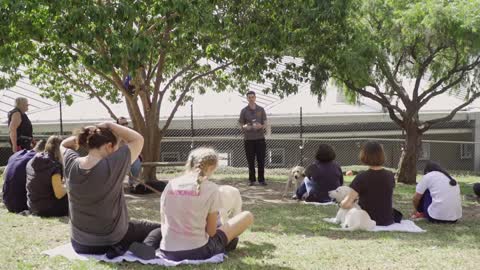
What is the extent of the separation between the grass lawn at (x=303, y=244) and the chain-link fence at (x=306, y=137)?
914 centimetres

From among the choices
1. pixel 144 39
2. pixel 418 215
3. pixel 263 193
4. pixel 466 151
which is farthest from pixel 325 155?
pixel 466 151

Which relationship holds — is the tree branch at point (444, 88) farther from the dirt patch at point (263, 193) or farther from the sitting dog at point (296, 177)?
the sitting dog at point (296, 177)

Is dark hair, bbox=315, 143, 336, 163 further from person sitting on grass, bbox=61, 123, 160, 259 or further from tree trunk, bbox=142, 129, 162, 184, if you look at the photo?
person sitting on grass, bbox=61, 123, 160, 259

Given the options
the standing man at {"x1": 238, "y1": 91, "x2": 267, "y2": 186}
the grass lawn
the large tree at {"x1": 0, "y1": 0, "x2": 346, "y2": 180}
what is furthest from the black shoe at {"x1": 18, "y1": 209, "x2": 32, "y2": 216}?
the standing man at {"x1": 238, "y1": 91, "x2": 267, "y2": 186}

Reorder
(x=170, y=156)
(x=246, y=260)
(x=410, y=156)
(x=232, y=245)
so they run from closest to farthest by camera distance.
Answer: (x=246, y=260) → (x=232, y=245) → (x=410, y=156) → (x=170, y=156)

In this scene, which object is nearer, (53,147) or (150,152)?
(53,147)

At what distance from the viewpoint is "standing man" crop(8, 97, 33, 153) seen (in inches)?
410

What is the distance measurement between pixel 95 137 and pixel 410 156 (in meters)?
9.91

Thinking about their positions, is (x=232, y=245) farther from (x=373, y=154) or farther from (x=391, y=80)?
(x=391, y=80)

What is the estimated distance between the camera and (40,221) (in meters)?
7.61

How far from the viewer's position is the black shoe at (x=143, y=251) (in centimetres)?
537

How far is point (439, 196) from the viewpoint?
793 cm

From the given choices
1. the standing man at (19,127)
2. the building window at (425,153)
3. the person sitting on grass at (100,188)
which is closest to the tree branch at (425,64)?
the building window at (425,153)

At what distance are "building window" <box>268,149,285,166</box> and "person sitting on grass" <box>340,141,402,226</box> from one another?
1097cm
